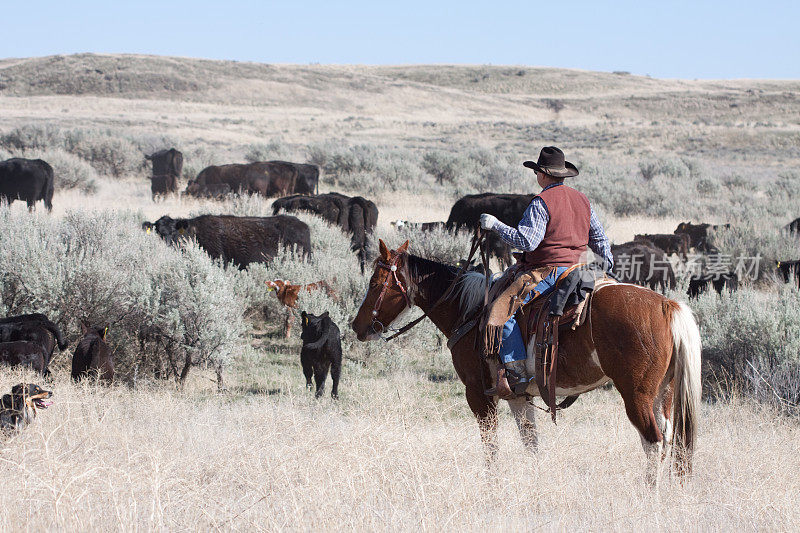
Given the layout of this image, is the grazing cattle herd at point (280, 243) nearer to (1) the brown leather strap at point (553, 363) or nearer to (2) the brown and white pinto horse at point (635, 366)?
(2) the brown and white pinto horse at point (635, 366)

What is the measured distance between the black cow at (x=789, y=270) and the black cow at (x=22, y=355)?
11.3m

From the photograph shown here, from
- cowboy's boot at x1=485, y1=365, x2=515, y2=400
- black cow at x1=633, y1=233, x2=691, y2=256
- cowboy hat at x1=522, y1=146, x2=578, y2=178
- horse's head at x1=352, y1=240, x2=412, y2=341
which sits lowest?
black cow at x1=633, y1=233, x2=691, y2=256

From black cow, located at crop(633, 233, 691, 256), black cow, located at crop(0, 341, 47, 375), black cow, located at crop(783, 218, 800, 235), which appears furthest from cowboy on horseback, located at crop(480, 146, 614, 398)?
black cow, located at crop(783, 218, 800, 235)

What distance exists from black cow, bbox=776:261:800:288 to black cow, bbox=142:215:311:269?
26.7 feet

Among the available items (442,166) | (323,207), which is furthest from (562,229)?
(442,166)

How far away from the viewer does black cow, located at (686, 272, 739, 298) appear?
41.8 ft

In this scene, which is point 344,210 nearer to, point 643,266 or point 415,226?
point 415,226

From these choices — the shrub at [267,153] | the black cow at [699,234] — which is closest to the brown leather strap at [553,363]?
the black cow at [699,234]

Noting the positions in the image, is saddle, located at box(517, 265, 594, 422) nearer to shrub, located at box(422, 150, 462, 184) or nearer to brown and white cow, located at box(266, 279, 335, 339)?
brown and white cow, located at box(266, 279, 335, 339)

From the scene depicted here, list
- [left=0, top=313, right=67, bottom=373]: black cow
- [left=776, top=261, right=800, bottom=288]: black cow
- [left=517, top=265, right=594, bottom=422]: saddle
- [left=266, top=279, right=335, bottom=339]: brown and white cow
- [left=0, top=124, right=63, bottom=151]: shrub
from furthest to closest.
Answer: [left=0, top=124, right=63, bottom=151]: shrub → [left=776, top=261, right=800, bottom=288]: black cow → [left=266, top=279, right=335, bottom=339]: brown and white cow → [left=0, top=313, right=67, bottom=373]: black cow → [left=517, top=265, right=594, bottom=422]: saddle

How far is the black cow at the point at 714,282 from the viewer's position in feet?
41.8

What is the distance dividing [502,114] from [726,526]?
80.9 metres

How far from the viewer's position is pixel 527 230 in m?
5.03

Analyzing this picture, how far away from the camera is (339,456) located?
16.7 ft
